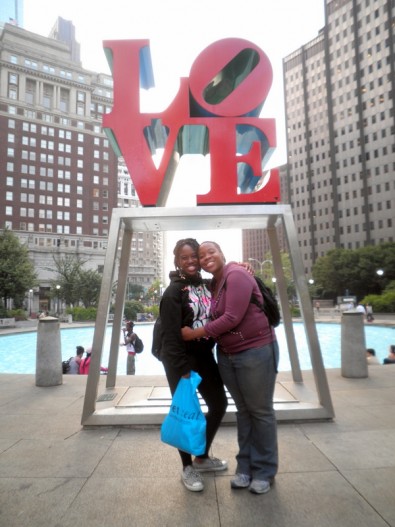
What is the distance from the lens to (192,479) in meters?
3.09

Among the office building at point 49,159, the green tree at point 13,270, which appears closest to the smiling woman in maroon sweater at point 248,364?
the green tree at point 13,270

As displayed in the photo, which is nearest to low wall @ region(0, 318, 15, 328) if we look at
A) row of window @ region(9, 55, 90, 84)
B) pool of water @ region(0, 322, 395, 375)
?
pool of water @ region(0, 322, 395, 375)

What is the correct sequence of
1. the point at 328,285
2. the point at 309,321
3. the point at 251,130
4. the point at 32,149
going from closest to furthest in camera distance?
the point at 309,321, the point at 251,130, the point at 328,285, the point at 32,149

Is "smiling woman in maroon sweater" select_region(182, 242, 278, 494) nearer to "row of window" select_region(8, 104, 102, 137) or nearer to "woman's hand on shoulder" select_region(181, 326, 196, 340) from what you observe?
"woman's hand on shoulder" select_region(181, 326, 196, 340)

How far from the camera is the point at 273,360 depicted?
10.3ft

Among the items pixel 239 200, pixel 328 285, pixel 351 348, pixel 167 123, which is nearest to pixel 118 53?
pixel 167 123

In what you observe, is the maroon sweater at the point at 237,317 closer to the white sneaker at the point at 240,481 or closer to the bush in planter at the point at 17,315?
the white sneaker at the point at 240,481

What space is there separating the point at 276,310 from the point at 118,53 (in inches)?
187

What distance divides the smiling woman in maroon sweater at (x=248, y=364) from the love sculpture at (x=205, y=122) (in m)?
2.39

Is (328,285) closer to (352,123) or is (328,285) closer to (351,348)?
(352,123)

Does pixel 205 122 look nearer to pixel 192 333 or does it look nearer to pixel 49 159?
pixel 192 333

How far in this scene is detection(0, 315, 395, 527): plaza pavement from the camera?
8.78 ft

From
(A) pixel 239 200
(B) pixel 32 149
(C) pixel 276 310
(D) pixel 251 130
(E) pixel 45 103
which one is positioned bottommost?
(C) pixel 276 310

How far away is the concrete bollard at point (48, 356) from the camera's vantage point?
7.32 metres
